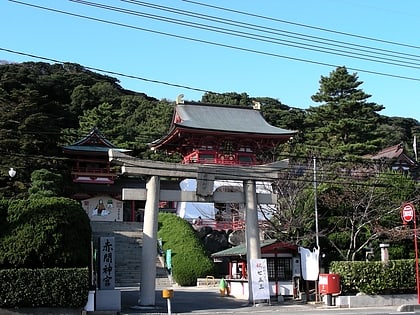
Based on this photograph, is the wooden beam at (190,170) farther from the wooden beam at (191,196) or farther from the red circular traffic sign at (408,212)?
the red circular traffic sign at (408,212)

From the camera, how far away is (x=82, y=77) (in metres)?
86.0

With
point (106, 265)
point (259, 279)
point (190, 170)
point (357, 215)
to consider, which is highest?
point (190, 170)

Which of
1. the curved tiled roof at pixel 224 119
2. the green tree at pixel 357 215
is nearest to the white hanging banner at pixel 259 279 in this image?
the green tree at pixel 357 215

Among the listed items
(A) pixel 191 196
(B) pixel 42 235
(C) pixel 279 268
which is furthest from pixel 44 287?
(C) pixel 279 268

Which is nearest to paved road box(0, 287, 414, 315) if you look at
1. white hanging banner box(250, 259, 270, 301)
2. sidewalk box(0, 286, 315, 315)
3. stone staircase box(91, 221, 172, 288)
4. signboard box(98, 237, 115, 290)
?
sidewalk box(0, 286, 315, 315)

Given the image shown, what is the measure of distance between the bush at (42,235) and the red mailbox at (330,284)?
10.2m

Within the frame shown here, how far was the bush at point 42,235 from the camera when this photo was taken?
699 inches

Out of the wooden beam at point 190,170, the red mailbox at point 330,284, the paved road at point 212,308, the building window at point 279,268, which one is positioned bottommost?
the paved road at point 212,308

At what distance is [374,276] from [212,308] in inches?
285

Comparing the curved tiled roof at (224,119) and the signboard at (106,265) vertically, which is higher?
the curved tiled roof at (224,119)

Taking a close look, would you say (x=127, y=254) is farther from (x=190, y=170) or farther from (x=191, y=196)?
(x=190, y=170)

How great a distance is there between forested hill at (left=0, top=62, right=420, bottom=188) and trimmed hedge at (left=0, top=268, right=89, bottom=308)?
682cm

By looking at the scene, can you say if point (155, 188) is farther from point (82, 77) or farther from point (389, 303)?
point (82, 77)

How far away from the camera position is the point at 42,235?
704 inches
